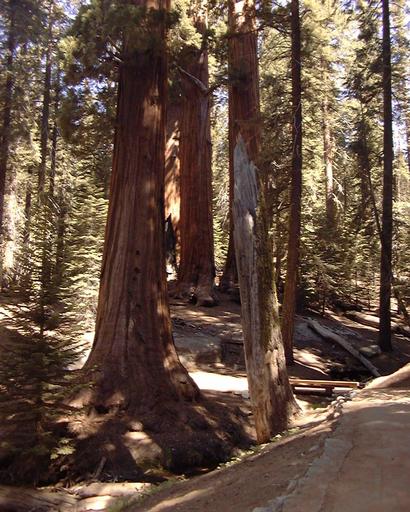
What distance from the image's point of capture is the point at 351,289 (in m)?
24.2

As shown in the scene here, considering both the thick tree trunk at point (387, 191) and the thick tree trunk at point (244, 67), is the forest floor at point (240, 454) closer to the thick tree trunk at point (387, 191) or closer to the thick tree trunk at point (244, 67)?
the thick tree trunk at point (387, 191)

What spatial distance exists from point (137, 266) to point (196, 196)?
9319 mm

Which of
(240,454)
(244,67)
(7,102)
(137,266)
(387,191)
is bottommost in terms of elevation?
(240,454)

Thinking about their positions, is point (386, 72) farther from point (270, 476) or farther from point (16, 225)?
point (270, 476)

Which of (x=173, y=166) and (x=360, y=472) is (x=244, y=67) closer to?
(x=173, y=166)

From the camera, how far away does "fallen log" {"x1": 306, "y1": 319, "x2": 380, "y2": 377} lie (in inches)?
608

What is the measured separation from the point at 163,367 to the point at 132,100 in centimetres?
479

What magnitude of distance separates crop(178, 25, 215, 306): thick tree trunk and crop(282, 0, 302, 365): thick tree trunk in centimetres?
428

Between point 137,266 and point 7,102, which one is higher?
point 7,102

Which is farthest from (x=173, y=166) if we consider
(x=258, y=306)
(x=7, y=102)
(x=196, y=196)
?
(x=258, y=306)

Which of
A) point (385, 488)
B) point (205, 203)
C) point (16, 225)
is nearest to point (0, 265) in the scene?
point (16, 225)

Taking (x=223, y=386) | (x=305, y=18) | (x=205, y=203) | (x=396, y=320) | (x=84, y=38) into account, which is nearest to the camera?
(x=84, y=38)

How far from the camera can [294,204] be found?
45.7 feet

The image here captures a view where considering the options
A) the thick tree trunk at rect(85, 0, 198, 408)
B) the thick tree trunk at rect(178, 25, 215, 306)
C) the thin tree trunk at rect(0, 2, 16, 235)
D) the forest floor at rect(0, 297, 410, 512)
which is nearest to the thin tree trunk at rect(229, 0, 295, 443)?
the forest floor at rect(0, 297, 410, 512)
